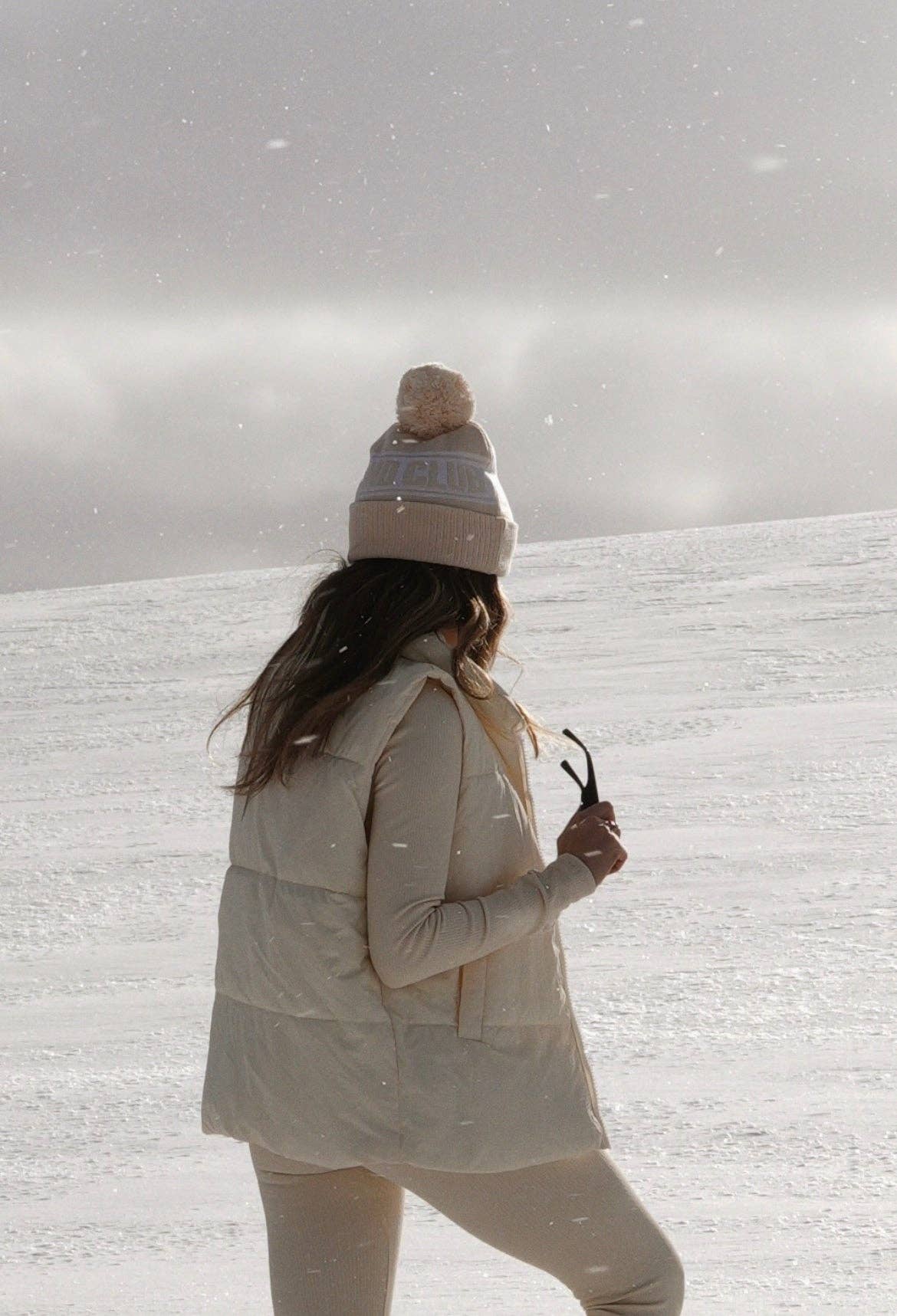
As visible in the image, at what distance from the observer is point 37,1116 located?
12.4 feet

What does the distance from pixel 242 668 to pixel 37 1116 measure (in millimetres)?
6272

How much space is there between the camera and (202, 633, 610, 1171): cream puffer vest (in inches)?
59.9

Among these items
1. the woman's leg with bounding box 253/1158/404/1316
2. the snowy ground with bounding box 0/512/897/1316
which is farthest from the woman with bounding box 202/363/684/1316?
the snowy ground with bounding box 0/512/897/1316

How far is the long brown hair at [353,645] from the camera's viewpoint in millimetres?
1549

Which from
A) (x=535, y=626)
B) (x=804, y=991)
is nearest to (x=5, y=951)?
Result: (x=804, y=991)

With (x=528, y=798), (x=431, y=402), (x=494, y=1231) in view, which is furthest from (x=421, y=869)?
(x=431, y=402)

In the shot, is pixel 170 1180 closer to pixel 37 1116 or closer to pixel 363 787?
pixel 37 1116

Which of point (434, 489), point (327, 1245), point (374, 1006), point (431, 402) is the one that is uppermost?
point (431, 402)

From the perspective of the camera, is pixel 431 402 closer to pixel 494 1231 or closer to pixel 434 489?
pixel 434 489

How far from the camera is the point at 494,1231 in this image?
1.57 metres

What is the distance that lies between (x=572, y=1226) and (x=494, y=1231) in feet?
0.26

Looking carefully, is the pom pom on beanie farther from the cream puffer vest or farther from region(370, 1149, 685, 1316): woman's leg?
region(370, 1149, 685, 1316): woman's leg

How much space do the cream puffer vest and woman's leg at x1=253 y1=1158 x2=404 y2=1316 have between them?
0.16 feet

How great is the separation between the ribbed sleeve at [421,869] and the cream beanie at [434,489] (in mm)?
180
